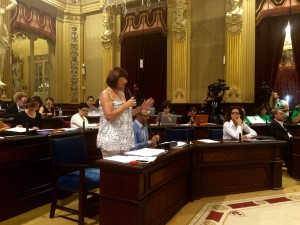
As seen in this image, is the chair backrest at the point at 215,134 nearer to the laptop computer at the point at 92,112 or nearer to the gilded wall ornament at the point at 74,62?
the laptop computer at the point at 92,112

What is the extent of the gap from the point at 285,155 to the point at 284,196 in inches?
55.4

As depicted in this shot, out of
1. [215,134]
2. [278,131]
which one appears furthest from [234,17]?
[215,134]

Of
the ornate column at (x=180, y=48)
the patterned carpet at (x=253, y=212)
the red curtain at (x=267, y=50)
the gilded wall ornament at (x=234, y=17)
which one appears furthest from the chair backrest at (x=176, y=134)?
the gilded wall ornament at (x=234, y=17)

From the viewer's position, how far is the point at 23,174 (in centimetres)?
340

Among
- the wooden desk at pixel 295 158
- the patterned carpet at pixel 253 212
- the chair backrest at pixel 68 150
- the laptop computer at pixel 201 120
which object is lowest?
the patterned carpet at pixel 253 212

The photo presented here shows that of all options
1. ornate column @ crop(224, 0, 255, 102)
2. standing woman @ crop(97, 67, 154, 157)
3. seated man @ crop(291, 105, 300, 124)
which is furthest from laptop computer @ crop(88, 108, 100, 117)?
seated man @ crop(291, 105, 300, 124)

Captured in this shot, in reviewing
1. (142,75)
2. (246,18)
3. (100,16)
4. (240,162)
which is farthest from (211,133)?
(100,16)

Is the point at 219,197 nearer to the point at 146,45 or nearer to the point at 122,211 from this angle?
the point at 122,211

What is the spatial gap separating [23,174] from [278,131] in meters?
4.16

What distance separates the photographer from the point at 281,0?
7164mm

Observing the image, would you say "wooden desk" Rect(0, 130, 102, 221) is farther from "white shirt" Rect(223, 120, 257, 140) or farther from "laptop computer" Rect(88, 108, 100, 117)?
"laptop computer" Rect(88, 108, 100, 117)

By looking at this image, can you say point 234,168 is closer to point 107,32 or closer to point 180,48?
point 180,48

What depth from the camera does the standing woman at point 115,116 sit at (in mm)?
2795

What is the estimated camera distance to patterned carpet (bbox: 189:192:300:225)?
3.16 metres
